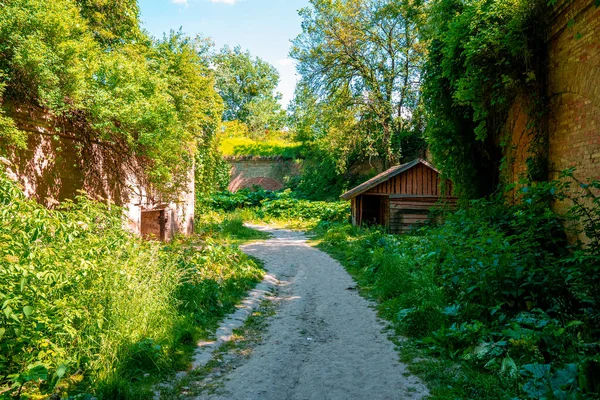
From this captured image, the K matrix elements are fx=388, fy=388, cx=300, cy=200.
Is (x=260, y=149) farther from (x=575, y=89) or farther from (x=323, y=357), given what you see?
(x=323, y=357)

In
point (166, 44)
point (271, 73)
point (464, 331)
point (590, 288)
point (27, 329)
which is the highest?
point (271, 73)

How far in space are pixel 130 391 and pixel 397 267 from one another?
6.00 meters

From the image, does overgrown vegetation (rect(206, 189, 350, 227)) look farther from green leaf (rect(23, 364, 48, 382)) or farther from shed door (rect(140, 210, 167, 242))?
green leaf (rect(23, 364, 48, 382))

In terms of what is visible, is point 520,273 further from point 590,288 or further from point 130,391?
point 130,391

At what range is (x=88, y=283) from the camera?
15.2ft

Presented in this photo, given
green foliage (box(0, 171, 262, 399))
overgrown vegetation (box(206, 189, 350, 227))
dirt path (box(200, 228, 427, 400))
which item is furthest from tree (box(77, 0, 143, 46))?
overgrown vegetation (box(206, 189, 350, 227))

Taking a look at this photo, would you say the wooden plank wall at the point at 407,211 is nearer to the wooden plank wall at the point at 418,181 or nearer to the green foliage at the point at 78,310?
the wooden plank wall at the point at 418,181

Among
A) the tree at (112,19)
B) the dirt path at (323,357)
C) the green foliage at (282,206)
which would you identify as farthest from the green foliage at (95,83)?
the green foliage at (282,206)

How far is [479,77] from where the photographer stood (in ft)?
26.8

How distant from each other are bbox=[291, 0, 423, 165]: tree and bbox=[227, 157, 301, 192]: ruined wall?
1156 cm

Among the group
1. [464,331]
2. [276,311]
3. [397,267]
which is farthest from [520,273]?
[276,311]

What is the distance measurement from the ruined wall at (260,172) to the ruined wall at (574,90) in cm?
2697

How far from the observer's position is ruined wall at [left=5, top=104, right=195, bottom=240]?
6727mm

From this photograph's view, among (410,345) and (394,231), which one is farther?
(394,231)
